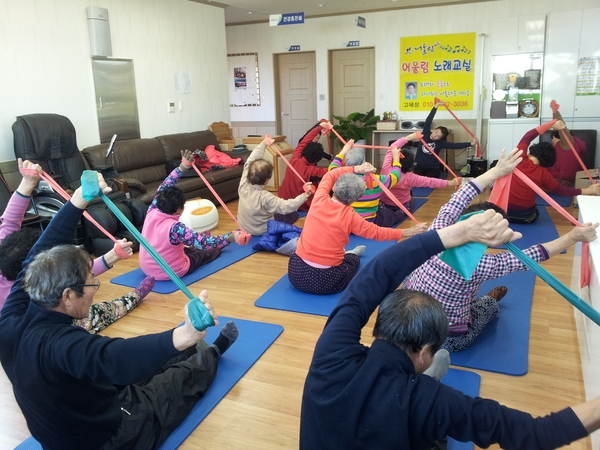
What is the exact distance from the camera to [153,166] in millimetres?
6762

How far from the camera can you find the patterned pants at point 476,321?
286 cm

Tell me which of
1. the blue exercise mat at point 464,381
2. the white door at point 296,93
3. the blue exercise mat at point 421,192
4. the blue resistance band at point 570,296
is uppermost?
the white door at point 296,93

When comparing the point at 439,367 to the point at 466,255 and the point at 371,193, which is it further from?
the point at 371,193

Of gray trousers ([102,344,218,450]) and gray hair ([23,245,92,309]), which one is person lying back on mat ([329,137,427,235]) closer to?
gray trousers ([102,344,218,450])

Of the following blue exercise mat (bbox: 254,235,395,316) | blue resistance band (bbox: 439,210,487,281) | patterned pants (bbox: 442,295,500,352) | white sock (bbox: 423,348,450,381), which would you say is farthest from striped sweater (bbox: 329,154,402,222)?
blue resistance band (bbox: 439,210,487,281)

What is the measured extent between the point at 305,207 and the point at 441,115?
4.18 meters

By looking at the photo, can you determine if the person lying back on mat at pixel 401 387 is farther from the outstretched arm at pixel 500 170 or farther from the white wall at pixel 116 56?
the white wall at pixel 116 56

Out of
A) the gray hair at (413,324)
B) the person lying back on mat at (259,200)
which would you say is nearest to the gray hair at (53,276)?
the gray hair at (413,324)

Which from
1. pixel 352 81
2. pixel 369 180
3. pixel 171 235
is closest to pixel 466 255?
pixel 171 235

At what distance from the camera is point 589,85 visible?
25.9ft

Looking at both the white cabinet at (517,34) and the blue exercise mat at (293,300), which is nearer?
the blue exercise mat at (293,300)

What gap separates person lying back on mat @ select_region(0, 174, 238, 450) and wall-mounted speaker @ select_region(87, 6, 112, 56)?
15.7ft

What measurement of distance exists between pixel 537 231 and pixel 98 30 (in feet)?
17.8

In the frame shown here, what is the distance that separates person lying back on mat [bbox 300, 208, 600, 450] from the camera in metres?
1.21
